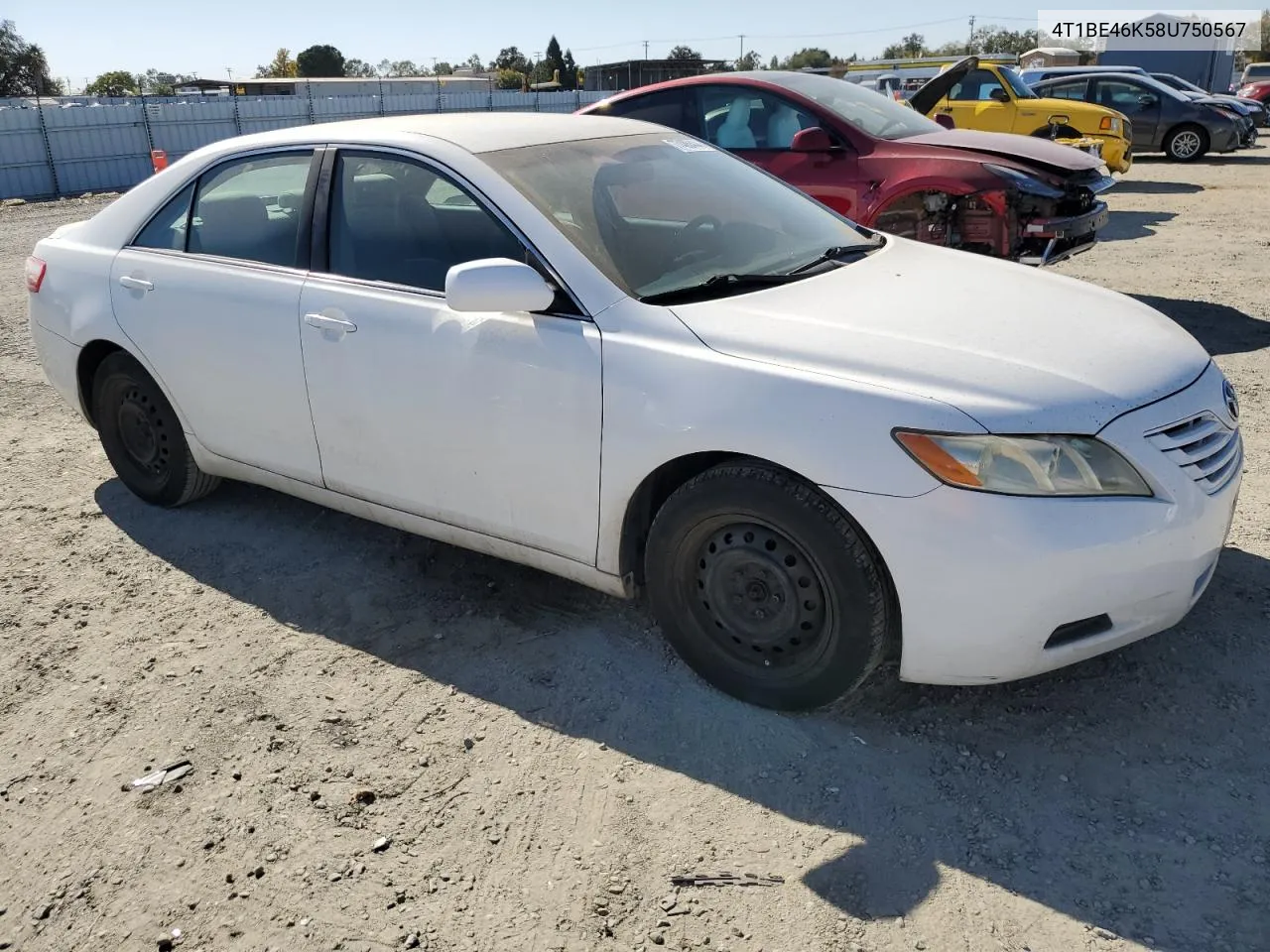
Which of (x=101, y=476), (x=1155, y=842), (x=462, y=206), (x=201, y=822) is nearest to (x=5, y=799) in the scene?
(x=201, y=822)

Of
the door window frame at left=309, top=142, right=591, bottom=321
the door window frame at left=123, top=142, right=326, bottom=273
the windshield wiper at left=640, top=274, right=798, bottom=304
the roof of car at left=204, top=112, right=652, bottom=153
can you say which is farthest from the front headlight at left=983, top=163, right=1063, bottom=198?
the door window frame at left=123, top=142, right=326, bottom=273

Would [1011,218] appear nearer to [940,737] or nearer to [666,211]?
[666,211]

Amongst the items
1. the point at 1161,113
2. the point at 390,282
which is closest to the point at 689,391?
the point at 390,282

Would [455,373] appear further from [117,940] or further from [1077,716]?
[1077,716]

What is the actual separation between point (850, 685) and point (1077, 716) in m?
0.70

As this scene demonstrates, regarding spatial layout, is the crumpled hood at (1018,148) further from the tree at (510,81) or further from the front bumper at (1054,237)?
the tree at (510,81)

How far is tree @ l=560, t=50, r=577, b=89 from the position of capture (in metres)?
79.6

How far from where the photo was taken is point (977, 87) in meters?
14.6

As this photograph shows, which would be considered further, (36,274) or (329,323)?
(36,274)

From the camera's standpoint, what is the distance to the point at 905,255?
370 centimetres

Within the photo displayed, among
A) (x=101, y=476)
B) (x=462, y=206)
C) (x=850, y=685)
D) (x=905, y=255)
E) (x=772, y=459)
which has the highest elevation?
(x=462, y=206)

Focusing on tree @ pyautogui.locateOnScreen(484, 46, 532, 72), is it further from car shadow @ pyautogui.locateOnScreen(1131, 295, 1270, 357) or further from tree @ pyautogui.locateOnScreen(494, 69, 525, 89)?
car shadow @ pyautogui.locateOnScreen(1131, 295, 1270, 357)

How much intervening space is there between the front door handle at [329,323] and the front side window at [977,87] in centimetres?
1314

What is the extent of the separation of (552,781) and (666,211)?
1949 mm
